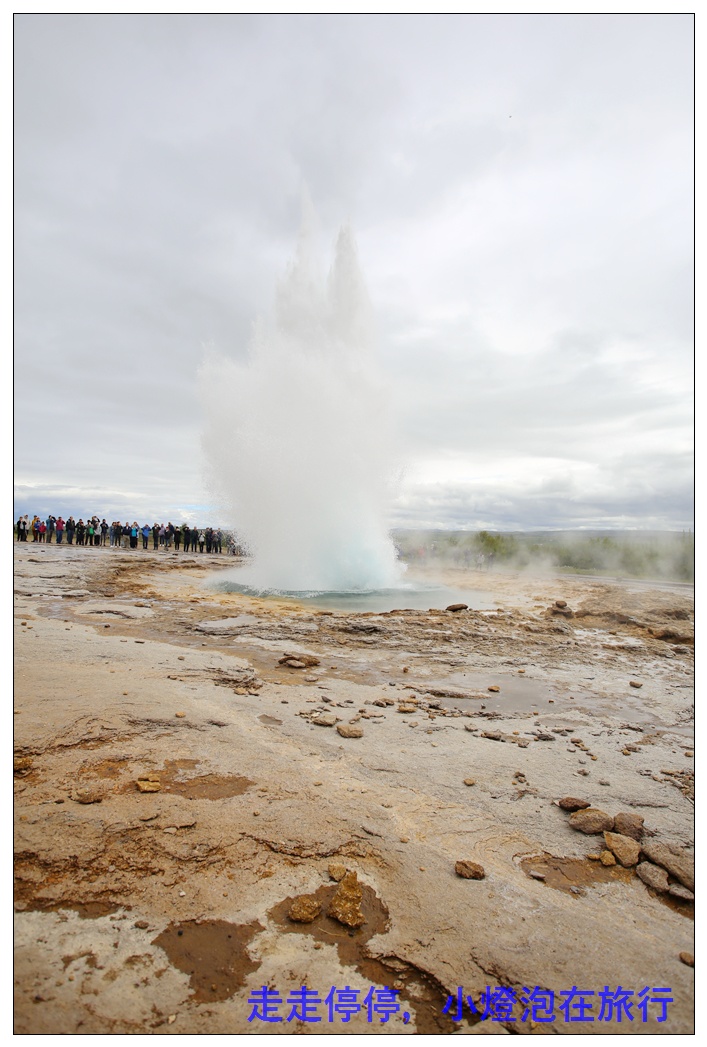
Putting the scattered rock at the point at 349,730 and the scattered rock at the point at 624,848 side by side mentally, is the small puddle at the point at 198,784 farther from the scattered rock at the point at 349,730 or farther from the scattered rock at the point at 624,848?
the scattered rock at the point at 624,848

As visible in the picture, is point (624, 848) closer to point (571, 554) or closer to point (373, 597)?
point (373, 597)

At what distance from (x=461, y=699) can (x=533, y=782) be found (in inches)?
82.9

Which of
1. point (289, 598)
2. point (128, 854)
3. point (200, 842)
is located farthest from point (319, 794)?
point (289, 598)

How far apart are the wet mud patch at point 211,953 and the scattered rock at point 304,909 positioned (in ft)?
0.55

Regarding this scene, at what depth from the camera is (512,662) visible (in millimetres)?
7918

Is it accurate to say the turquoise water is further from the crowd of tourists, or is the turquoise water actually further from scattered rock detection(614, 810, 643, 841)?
the crowd of tourists

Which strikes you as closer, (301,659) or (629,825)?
(629,825)

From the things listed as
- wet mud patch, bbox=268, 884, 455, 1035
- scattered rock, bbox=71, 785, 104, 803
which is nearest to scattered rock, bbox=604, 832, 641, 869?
wet mud patch, bbox=268, 884, 455, 1035

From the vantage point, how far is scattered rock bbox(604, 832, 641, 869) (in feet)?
9.76

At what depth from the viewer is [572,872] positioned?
9.43 feet

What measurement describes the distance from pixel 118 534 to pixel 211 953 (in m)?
37.1

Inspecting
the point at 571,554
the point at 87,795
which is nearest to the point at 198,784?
the point at 87,795

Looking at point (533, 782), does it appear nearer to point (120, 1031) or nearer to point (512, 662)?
point (120, 1031)

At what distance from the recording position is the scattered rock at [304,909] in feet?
7.66
